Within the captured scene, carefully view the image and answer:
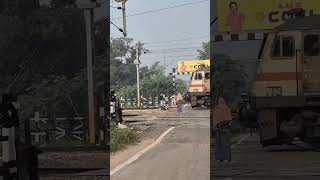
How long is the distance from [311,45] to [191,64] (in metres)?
0.68

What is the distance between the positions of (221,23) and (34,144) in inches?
47.8

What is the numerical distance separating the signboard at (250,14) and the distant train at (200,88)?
250 millimetres

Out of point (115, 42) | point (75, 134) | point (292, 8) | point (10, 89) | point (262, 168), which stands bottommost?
point (262, 168)

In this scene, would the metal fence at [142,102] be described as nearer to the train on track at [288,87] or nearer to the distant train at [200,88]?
the distant train at [200,88]

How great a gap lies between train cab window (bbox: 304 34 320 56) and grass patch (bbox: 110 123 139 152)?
104 centimetres

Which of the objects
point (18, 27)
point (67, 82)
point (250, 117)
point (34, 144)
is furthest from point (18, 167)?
point (250, 117)

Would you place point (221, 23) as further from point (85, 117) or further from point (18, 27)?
point (18, 27)

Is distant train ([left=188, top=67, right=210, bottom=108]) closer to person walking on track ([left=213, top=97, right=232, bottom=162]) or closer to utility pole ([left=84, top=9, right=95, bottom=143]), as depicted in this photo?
person walking on track ([left=213, top=97, right=232, bottom=162])

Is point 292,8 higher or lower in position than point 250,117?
higher

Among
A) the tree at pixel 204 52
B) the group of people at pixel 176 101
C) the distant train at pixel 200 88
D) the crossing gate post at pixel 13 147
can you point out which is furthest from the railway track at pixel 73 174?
the tree at pixel 204 52

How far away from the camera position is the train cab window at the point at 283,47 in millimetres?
2764

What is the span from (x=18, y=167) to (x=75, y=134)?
0.35 m

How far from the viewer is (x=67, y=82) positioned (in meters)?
2.79

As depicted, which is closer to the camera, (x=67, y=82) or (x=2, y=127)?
(x=2, y=127)
